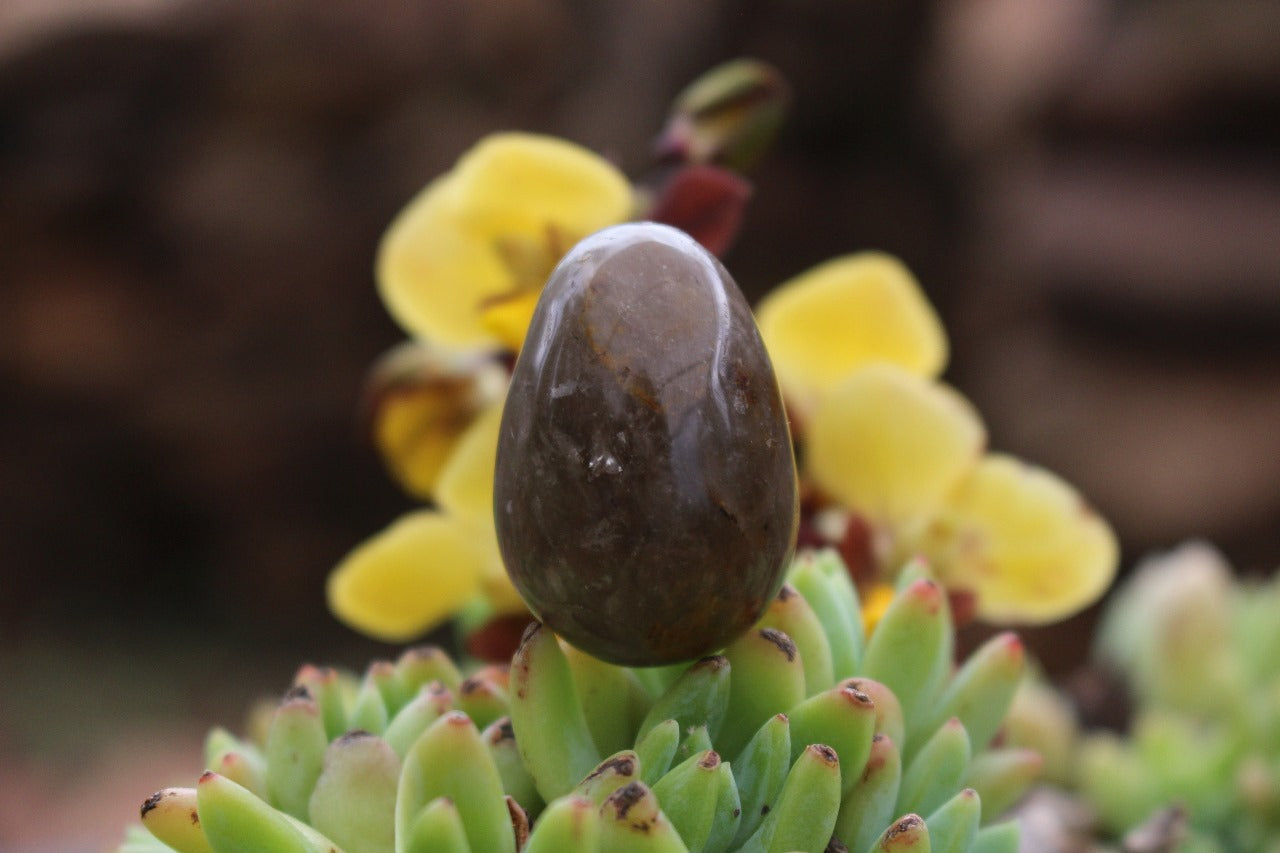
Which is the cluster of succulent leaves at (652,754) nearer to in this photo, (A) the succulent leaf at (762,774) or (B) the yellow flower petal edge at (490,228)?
(A) the succulent leaf at (762,774)

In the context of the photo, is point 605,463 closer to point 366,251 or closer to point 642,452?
point 642,452

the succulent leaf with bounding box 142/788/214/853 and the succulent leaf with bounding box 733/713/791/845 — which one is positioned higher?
the succulent leaf with bounding box 142/788/214/853

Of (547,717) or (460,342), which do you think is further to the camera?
(460,342)

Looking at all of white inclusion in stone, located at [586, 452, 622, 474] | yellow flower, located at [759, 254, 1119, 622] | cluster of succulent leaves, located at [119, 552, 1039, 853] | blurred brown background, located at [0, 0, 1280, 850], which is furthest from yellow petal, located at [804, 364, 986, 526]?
blurred brown background, located at [0, 0, 1280, 850]

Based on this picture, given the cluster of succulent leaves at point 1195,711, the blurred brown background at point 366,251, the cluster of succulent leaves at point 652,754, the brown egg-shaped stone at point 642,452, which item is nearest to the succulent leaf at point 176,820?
the cluster of succulent leaves at point 652,754

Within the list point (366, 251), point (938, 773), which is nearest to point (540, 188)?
point (938, 773)

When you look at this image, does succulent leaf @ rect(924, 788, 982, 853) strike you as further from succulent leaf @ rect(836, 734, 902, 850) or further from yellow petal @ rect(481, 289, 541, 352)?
yellow petal @ rect(481, 289, 541, 352)
